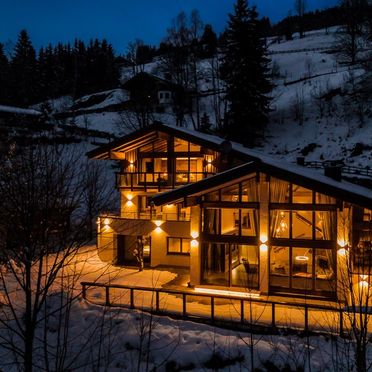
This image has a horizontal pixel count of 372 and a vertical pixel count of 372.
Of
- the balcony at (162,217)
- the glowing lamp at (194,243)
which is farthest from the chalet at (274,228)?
the balcony at (162,217)

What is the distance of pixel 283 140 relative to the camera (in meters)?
42.6

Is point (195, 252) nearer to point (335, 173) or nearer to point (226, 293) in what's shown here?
point (226, 293)

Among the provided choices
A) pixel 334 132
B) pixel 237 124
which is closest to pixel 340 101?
pixel 334 132

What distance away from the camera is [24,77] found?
66688 millimetres

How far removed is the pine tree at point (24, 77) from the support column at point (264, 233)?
58.1 meters

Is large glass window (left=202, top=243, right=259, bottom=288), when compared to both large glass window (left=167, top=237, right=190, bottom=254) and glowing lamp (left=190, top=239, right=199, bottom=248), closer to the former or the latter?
glowing lamp (left=190, top=239, right=199, bottom=248)

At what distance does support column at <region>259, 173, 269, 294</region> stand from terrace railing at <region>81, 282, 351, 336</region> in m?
0.90

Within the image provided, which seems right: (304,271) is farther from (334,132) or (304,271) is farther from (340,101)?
(340,101)

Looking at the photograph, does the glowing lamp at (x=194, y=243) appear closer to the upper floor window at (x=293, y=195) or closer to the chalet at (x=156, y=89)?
the upper floor window at (x=293, y=195)

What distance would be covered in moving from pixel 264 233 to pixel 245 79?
27.5 metres

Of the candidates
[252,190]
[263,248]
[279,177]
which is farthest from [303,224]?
[252,190]

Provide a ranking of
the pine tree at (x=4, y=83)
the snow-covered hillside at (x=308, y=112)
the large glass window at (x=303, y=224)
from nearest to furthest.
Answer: the large glass window at (x=303, y=224) < the snow-covered hillside at (x=308, y=112) < the pine tree at (x=4, y=83)

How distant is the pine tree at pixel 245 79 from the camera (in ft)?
134

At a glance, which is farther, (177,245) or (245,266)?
(177,245)
